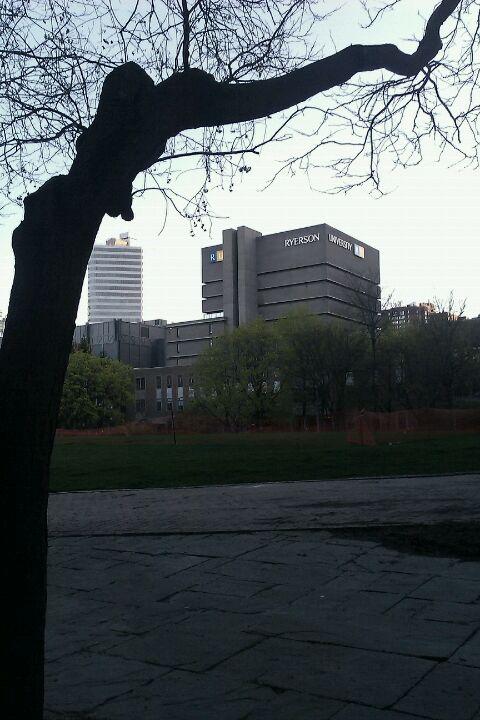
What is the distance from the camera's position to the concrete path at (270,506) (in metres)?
8.84

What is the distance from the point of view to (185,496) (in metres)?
12.7

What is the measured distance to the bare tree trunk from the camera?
274 cm

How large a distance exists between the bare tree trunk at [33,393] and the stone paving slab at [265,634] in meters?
0.93

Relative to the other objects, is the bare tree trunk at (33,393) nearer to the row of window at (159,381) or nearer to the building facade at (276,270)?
the row of window at (159,381)

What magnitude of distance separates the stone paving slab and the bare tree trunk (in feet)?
3.07

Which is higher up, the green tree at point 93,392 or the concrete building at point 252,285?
the concrete building at point 252,285

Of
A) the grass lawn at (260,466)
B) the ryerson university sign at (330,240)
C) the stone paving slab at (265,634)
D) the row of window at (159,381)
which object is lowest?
the grass lawn at (260,466)

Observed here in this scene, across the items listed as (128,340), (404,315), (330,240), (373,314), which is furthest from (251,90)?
(128,340)

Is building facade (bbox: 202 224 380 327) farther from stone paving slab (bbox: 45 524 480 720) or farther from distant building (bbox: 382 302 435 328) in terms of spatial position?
Answer: stone paving slab (bbox: 45 524 480 720)

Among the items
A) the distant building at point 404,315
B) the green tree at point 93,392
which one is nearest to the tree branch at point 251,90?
the distant building at point 404,315

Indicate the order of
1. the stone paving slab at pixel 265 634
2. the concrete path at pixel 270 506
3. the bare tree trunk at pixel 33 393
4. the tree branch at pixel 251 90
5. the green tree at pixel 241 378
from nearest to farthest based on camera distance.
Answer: the bare tree trunk at pixel 33 393
the stone paving slab at pixel 265 634
the tree branch at pixel 251 90
the concrete path at pixel 270 506
the green tree at pixel 241 378

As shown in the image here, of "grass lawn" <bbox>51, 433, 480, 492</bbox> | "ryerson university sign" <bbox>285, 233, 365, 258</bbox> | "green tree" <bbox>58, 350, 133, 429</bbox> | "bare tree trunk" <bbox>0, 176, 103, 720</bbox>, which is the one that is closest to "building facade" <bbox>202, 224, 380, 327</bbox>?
"ryerson university sign" <bbox>285, 233, 365, 258</bbox>

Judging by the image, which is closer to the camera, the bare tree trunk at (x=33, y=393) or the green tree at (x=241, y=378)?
the bare tree trunk at (x=33, y=393)

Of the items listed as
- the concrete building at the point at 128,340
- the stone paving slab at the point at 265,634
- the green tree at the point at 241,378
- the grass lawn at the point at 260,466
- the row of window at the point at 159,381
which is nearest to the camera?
the stone paving slab at the point at 265,634
